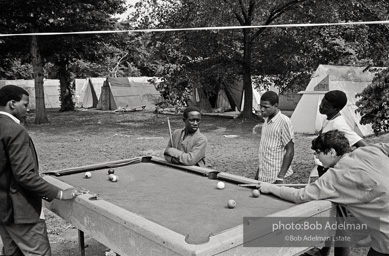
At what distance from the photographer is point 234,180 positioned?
394 cm

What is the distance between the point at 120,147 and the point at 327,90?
6.73m

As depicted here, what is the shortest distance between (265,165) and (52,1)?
13.4m

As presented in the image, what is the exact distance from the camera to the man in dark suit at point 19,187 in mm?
2961

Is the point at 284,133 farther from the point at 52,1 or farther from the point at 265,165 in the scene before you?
the point at 52,1

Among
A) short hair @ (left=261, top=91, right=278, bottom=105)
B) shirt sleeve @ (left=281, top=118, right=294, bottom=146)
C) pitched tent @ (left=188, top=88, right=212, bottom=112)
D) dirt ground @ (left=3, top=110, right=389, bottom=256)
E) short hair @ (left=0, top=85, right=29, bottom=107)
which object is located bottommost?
dirt ground @ (left=3, top=110, right=389, bottom=256)

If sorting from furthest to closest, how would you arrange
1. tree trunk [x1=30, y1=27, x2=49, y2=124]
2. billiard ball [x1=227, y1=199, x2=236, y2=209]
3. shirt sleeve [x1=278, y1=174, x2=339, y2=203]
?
tree trunk [x1=30, y1=27, x2=49, y2=124], billiard ball [x1=227, y1=199, x2=236, y2=209], shirt sleeve [x1=278, y1=174, x2=339, y2=203]

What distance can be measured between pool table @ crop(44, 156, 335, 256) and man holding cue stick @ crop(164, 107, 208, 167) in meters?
0.13

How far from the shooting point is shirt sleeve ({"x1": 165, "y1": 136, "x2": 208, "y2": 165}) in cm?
447

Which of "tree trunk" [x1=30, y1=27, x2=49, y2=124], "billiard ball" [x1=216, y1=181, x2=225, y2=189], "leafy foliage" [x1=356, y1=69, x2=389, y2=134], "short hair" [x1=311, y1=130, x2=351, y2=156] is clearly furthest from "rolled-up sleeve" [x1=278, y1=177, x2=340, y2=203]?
"tree trunk" [x1=30, y1=27, x2=49, y2=124]

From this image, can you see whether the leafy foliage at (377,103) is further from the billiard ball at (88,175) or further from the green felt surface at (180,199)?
the billiard ball at (88,175)

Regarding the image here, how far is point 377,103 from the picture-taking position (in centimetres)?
646

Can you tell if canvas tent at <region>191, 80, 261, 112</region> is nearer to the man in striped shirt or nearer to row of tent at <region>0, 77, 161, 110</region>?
row of tent at <region>0, 77, 161, 110</region>

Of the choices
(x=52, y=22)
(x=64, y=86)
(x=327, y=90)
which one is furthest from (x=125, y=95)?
(x=327, y=90)

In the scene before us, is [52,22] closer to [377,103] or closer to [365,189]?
[377,103]
